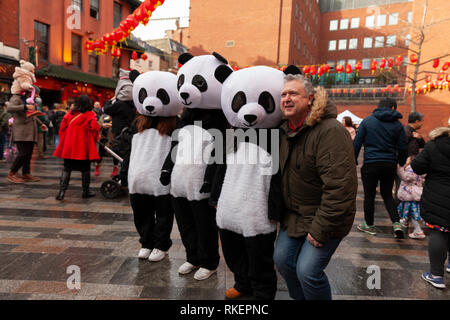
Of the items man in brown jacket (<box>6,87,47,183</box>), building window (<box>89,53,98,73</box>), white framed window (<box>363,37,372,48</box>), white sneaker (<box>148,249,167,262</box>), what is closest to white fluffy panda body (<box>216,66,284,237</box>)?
white sneaker (<box>148,249,167,262</box>)

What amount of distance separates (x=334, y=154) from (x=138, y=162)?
2.06 meters

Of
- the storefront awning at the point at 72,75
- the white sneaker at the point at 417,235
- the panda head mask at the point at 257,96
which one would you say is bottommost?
the white sneaker at the point at 417,235

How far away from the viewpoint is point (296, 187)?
2158 mm

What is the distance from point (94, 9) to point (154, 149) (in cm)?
2058

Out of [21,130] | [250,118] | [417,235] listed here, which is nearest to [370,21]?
[417,235]

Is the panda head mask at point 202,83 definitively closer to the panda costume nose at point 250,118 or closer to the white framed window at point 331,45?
the panda costume nose at point 250,118

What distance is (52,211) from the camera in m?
4.93

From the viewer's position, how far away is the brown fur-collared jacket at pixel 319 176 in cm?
192

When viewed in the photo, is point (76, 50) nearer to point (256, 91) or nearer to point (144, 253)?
point (144, 253)

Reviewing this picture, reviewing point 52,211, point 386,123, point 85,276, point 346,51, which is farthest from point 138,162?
point 346,51

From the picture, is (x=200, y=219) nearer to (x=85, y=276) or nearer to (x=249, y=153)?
(x=249, y=153)

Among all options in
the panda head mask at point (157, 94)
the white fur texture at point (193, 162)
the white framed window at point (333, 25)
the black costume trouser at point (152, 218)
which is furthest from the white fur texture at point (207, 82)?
the white framed window at point (333, 25)

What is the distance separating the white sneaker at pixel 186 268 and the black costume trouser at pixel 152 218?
0.36 meters

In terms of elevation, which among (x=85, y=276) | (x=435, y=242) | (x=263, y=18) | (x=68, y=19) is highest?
(x=263, y=18)
